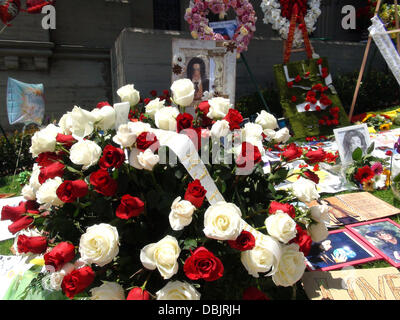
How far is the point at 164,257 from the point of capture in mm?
1049

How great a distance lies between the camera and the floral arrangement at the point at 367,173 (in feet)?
10.3

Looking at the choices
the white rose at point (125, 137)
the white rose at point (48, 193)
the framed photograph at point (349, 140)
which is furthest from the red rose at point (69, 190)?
the framed photograph at point (349, 140)

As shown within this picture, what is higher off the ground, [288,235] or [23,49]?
[23,49]

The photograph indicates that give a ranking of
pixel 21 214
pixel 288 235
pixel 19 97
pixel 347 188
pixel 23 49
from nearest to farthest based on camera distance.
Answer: pixel 288 235 < pixel 21 214 < pixel 347 188 < pixel 19 97 < pixel 23 49

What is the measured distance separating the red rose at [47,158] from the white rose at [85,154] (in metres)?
0.21

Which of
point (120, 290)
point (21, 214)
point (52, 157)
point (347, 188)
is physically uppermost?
point (52, 157)

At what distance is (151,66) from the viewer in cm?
600

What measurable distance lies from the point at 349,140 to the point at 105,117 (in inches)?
124

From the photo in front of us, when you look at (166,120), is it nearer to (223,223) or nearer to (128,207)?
(128,207)

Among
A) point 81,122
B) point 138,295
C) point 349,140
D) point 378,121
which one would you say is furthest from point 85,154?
point 378,121

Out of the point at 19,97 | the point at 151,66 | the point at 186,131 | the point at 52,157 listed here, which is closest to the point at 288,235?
the point at 186,131

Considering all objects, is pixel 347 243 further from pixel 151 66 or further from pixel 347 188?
pixel 151 66

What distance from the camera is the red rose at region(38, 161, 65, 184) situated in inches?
50.1

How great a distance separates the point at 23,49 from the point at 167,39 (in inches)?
146
